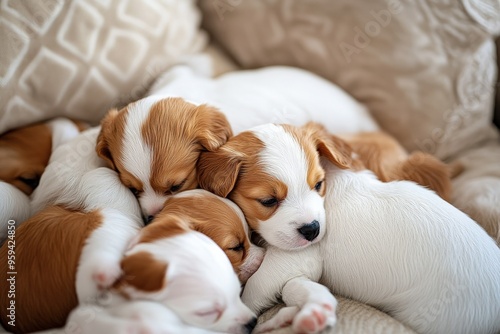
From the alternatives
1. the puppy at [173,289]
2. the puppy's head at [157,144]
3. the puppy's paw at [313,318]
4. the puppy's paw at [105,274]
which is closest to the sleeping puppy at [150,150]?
the puppy's head at [157,144]

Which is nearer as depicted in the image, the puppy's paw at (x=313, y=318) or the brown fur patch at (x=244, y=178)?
the puppy's paw at (x=313, y=318)

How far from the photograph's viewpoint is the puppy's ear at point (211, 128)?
5.65 ft

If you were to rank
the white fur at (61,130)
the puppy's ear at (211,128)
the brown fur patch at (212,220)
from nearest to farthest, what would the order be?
the brown fur patch at (212,220) → the puppy's ear at (211,128) → the white fur at (61,130)

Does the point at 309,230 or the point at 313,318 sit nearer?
the point at 313,318

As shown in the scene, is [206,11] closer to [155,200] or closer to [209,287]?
[155,200]

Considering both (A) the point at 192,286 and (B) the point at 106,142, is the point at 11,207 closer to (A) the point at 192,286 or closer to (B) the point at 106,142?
(B) the point at 106,142

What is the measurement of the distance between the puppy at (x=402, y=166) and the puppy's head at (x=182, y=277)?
91cm

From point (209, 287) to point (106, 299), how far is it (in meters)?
0.30

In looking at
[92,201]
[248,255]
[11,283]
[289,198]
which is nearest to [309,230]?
[289,198]

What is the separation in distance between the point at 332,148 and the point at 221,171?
464 millimetres

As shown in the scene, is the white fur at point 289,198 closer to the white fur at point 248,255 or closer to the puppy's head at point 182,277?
the white fur at point 248,255

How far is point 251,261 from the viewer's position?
1656 mm

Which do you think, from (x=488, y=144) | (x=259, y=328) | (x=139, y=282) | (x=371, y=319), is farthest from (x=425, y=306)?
(x=488, y=144)

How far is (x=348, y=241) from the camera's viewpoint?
1630 mm
